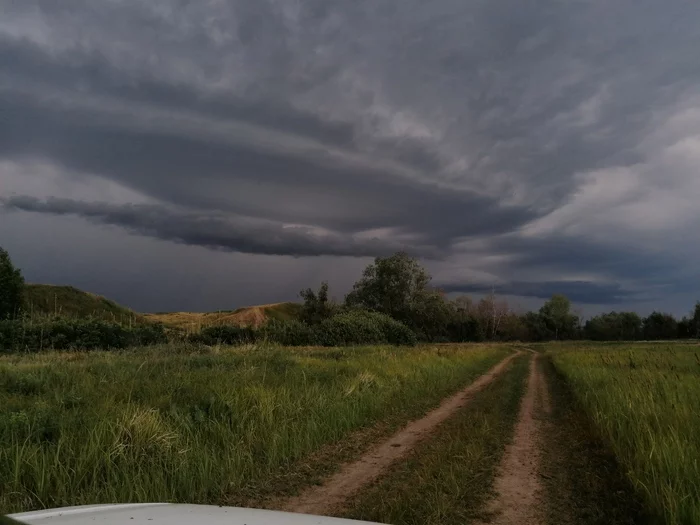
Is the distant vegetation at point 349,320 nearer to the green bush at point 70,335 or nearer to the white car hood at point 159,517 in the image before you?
the green bush at point 70,335

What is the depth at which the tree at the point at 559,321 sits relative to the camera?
333ft

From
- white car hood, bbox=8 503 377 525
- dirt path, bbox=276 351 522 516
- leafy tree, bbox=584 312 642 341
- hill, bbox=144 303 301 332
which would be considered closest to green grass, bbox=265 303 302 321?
hill, bbox=144 303 301 332

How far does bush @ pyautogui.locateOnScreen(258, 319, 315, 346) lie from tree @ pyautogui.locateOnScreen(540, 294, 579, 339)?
76.6 meters

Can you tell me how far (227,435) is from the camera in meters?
7.21

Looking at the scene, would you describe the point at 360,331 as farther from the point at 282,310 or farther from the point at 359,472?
the point at 282,310

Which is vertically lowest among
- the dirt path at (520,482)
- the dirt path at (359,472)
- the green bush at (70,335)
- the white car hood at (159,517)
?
the green bush at (70,335)

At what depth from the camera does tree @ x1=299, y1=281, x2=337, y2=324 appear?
58.2 metres

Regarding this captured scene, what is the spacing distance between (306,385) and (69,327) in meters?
27.0

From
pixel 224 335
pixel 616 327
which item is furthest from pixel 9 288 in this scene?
pixel 616 327

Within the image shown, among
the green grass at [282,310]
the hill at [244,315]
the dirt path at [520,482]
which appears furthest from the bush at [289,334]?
the green grass at [282,310]

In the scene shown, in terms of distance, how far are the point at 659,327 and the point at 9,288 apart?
112 metres

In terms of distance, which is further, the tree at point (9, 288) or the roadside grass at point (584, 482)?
the tree at point (9, 288)

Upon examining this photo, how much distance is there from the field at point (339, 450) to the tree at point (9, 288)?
44.0 m

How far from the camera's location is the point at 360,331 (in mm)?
42438
